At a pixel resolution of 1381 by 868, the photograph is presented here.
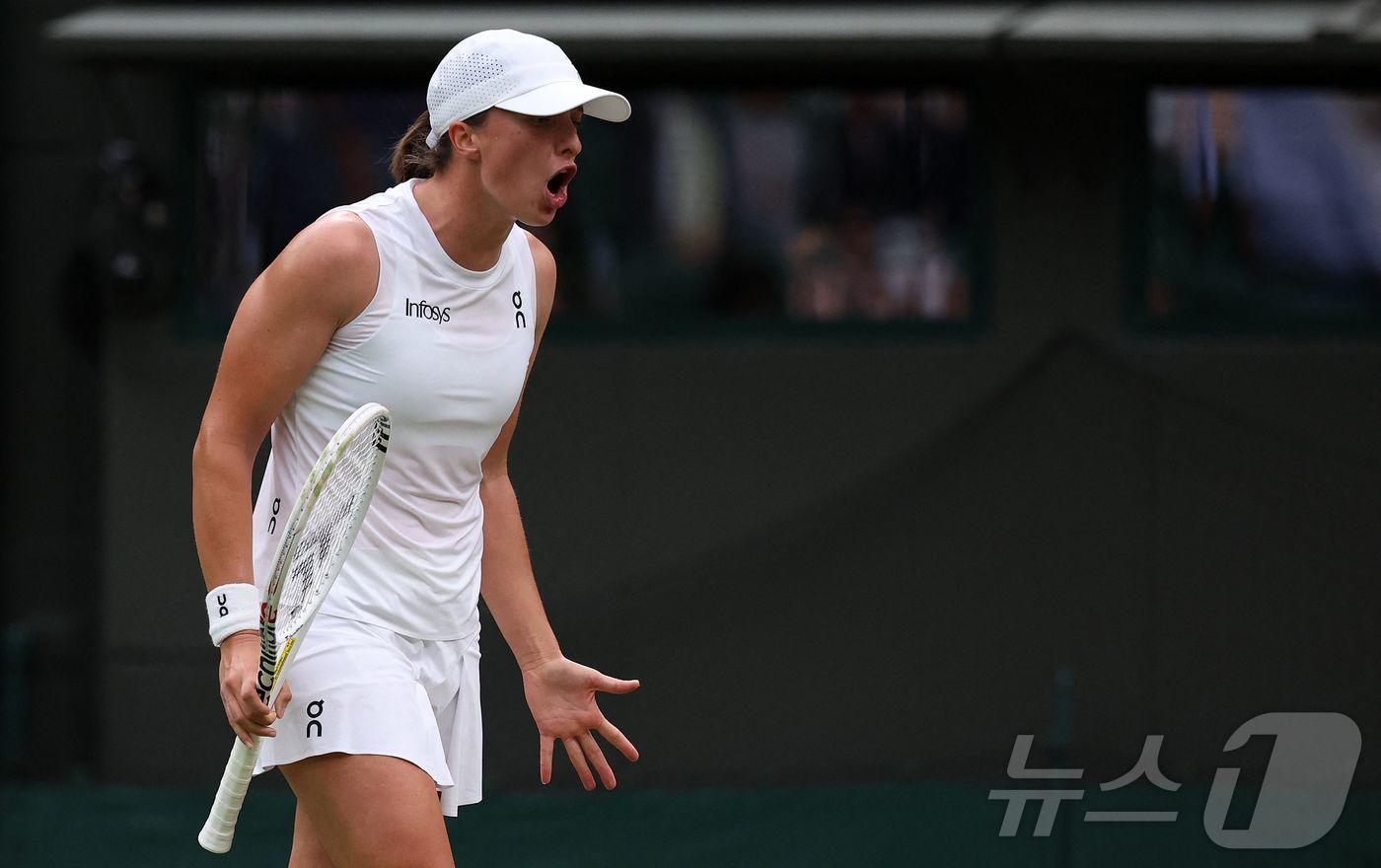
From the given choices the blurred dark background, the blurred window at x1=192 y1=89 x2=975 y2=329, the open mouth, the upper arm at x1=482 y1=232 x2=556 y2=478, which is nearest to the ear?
the open mouth

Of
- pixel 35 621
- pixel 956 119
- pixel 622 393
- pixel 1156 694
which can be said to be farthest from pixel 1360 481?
pixel 35 621

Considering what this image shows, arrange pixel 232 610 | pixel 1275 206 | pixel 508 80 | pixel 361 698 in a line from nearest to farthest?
pixel 232 610 < pixel 361 698 < pixel 508 80 < pixel 1275 206

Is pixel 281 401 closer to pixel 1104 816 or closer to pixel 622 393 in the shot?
pixel 1104 816

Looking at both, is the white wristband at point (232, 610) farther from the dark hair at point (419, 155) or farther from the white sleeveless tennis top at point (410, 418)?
the dark hair at point (419, 155)

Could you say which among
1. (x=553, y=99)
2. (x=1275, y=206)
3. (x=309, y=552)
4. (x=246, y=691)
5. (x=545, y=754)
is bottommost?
(x=545, y=754)

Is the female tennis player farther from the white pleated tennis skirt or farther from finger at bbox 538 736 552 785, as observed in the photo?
finger at bbox 538 736 552 785

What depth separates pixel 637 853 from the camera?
19.8ft

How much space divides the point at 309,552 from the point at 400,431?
0.29m

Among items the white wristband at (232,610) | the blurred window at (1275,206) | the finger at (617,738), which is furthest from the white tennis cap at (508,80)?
the blurred window at (1275,206)

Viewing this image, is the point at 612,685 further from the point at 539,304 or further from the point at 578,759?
the point at 539,304

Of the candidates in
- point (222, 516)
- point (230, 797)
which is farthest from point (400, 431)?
point (230, 797)

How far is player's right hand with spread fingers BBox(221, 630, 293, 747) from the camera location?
297cm

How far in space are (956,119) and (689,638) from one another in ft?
8.38

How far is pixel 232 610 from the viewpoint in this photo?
10.1 feet
